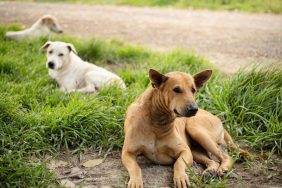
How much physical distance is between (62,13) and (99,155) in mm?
9565

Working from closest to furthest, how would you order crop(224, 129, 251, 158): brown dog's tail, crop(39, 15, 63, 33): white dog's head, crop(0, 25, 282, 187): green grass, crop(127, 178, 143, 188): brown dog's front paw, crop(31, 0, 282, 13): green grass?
crop(127, 178, 143, 188): brown dog's front paw, crop(0, 25, 282, 187): green grass, crop(224, 129, 251, 158): brown dog's tail, crop(39, 15, 63, 33): white dog's head, crop(31, 0, 282, 13): green grass

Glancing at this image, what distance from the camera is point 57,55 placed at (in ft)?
22.8

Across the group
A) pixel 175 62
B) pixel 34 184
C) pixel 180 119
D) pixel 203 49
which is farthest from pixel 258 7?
pixel 34 184

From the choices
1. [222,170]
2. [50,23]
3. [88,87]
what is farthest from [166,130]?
[50,23]

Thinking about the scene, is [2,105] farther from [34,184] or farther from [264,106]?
[264,106]

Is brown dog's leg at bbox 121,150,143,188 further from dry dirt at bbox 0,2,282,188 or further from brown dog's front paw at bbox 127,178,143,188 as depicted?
dry dirt at bbox 0,2,282,188

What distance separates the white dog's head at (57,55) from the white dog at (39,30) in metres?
1.70

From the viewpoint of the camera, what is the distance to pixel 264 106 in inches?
217

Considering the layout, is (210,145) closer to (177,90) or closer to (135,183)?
(177,90)

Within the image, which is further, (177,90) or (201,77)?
(201,77)

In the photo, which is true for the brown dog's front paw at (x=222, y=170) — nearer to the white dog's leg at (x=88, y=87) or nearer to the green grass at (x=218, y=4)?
the white dog's leg at (x=88, y=87)

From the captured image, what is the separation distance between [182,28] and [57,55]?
16.5 ft

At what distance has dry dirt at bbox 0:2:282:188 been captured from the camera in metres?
4.33

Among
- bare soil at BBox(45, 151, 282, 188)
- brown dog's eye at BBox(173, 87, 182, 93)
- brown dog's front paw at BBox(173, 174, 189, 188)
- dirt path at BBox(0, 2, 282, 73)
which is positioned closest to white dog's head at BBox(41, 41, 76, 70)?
bare soil at BBox(45, 151, 282, 188)
